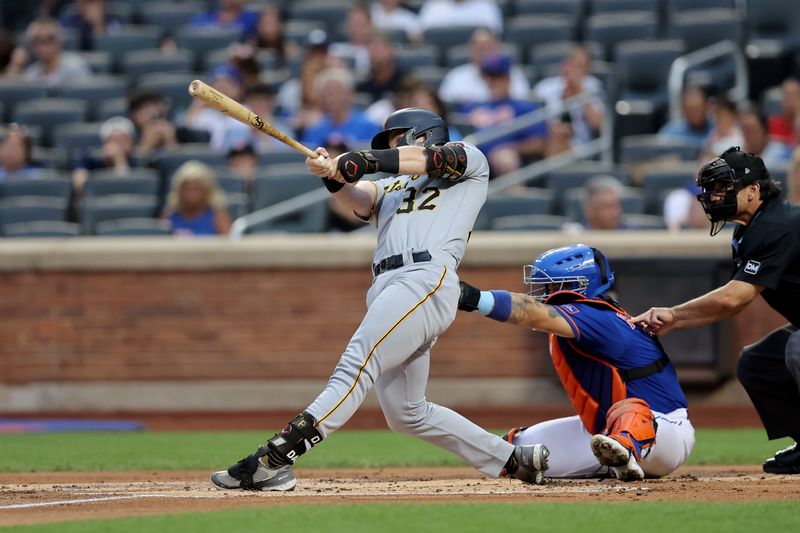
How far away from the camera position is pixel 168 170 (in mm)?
12242

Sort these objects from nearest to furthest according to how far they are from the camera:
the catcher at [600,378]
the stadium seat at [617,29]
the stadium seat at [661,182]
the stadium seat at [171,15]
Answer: the catcher at [600,378]
the stadium seat at [661,182]
the stadium seat at [617,29]
the stadium seat at [171,15]

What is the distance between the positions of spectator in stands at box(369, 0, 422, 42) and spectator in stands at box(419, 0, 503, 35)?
0.18 m

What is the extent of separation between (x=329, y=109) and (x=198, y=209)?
1600 millimetres

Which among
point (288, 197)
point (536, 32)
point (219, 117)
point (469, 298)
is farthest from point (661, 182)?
point (469, 298)

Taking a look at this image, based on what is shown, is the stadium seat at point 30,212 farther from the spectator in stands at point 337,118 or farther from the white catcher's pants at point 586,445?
the white catcher's pants at point 586,445

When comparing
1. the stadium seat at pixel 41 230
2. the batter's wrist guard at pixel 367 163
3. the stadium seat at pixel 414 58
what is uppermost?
the stadium seat at pixel 414 58

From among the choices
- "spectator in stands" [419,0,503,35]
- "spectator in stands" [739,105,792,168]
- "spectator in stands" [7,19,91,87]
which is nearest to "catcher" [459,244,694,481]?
"spectator in stands" [739,105,792,168]

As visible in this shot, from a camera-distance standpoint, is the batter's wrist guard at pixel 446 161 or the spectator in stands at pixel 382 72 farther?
the spectator in stands at pixel 382 72

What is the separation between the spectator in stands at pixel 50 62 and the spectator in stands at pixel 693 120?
21.8 ft

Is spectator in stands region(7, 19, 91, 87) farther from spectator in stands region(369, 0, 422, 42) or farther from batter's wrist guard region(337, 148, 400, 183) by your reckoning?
batter's wrist guard region(337, 148, 400, 183)

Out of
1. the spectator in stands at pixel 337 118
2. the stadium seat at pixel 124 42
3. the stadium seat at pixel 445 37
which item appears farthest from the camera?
the stadium seat at pixel 124 42

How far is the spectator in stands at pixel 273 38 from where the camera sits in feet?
46.9

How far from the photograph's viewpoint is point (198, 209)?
11.4 meters

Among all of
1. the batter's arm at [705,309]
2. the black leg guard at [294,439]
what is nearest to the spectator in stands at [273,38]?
the batter's arm at [705,309]
